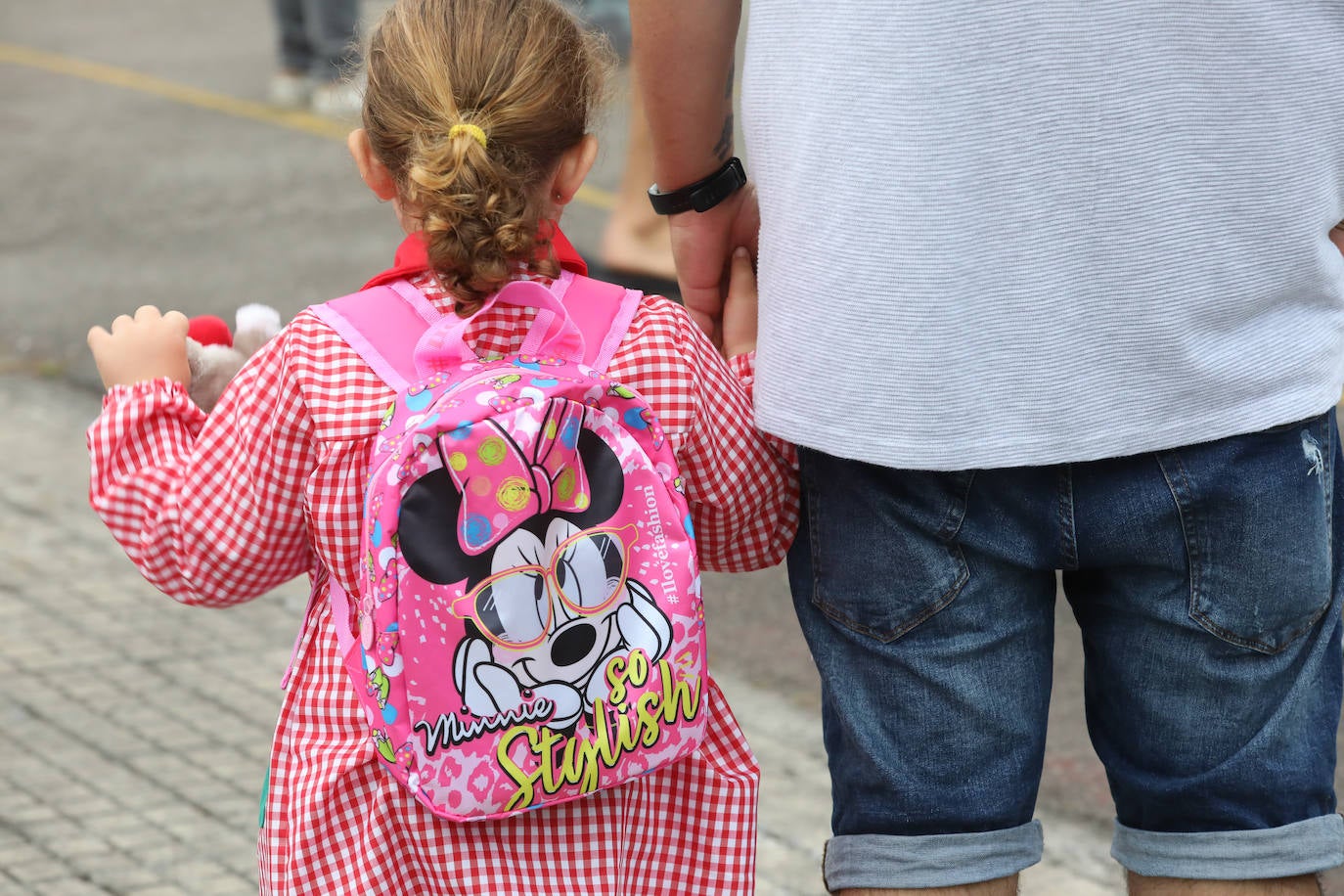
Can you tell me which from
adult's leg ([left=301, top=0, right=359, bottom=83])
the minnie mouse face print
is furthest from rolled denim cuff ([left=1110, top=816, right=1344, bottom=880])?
adult's leg ([left=301, top=0, right=359, bottom=83])

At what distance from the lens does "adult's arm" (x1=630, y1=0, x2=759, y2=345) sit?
1963 millimetres

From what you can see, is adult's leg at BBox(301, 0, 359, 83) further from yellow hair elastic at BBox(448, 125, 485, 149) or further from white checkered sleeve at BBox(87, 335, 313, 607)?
yellow hair elastic at BBox(448, 125, 485, 149)

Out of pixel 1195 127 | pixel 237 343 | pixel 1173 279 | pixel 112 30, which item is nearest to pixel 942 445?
pixel 1173 279

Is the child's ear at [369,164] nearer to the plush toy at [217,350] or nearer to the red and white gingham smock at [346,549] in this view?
the red and white gingham smock at [346,549]

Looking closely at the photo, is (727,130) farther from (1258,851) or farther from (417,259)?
(1258,851)

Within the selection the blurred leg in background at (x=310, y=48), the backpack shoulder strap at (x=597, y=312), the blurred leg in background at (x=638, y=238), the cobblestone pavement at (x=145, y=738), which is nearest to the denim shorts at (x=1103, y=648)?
the backpack shoulder strap at (x=597, y=312)

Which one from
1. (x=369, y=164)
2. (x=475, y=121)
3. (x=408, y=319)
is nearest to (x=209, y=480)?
(x=408, y=319)

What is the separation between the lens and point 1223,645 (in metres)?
1.80

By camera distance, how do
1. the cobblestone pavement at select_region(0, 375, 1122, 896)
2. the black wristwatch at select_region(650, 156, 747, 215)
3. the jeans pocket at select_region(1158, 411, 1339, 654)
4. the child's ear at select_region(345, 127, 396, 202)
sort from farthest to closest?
the cobblestone pavement at select_region(0, 375, 1122, 896) < the black wristwatch at select_region(650, 156, 747, 215) < the child's ear at select_region(345, 127, 396, 202) < the jeans pocket at select_region(1158, 411, 1339, 654)

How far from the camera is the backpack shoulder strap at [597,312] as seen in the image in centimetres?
193

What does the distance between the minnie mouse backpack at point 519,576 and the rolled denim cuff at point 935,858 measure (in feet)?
0.79

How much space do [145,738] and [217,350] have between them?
71.1 inches

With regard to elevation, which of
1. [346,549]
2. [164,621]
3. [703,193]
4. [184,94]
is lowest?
[184,94]

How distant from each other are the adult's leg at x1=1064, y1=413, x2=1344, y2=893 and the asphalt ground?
2.66 ft
